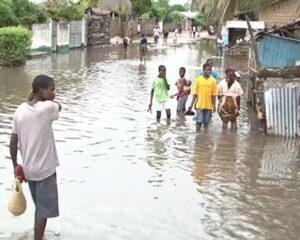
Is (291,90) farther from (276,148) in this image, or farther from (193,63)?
(193,63)

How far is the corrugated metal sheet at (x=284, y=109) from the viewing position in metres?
11.2

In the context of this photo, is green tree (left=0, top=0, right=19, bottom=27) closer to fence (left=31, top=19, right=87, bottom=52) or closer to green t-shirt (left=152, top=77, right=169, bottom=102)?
fence (left=31, top=19, right=87, bottom=52)

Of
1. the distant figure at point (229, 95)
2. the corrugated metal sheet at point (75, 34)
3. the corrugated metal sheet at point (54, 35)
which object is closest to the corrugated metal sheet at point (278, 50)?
the distant figure at point (229, 95)

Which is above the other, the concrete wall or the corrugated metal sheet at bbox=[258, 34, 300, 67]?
the concrete wall

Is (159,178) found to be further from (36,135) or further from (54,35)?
(54,35)

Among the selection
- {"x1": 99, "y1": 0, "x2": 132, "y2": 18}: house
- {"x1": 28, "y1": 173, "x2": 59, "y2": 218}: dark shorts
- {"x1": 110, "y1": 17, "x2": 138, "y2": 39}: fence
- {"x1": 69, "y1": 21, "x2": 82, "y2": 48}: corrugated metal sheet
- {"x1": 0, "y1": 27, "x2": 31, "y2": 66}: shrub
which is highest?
{"x1": 99, "y1": 0, "x2": 132, "y2": 18}: house

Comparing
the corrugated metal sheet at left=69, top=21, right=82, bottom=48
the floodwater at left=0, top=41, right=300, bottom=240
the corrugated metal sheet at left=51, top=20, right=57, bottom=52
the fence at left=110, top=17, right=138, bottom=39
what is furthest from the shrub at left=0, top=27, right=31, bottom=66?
the fence at left=110, top=17, right=138, bottom=39

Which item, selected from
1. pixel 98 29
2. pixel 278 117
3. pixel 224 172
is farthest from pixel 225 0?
pixel 98 29

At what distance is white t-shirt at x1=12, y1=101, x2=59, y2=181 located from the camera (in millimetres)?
4938

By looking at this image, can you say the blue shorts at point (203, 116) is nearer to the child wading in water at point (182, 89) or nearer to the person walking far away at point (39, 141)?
the child wading in water at point (182, 89)

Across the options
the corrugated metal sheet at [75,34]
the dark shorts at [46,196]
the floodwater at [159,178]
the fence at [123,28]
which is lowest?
the floodwater at [159,178]

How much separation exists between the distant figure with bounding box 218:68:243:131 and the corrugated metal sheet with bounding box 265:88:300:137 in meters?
0.60

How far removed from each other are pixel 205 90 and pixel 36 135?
644 cm

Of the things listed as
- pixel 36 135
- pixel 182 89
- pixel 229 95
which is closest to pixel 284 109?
pixel 229 95
